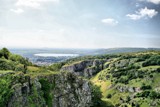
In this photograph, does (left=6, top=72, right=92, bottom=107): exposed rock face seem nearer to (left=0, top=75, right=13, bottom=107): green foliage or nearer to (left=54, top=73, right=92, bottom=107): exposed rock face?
(left=54, top=73, right=92, bottom=107): exposed rock face

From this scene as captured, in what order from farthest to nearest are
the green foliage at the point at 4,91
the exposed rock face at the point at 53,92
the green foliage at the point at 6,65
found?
1. the green foliage at the point at 6,65
2. the exposed rock face at the point at 53,92
3. the green foliage at the point at 4,91

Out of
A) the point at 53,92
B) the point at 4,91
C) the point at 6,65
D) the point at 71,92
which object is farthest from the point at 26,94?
the point at 6,65

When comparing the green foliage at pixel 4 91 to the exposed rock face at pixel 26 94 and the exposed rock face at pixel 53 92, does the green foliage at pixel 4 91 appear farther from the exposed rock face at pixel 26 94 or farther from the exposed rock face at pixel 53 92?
the exposed rock face at pixel 26 94

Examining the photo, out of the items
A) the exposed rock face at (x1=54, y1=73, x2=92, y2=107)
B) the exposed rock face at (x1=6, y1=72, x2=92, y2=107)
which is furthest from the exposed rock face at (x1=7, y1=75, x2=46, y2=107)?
the exposed rock face at (x1=54, y1=73, x2=92, y2=107)

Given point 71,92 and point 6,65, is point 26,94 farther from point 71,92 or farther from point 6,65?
point 6,65

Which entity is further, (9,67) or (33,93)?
(9,67)

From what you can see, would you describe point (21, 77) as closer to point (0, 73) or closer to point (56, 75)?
point (0, 73)

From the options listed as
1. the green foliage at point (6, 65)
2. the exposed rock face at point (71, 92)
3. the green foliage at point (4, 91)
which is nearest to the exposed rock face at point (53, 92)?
the exposed rock face at point (71, 92)

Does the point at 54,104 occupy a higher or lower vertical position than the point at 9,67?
lower

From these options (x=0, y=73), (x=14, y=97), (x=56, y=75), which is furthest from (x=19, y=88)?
(x=56, y=75)
